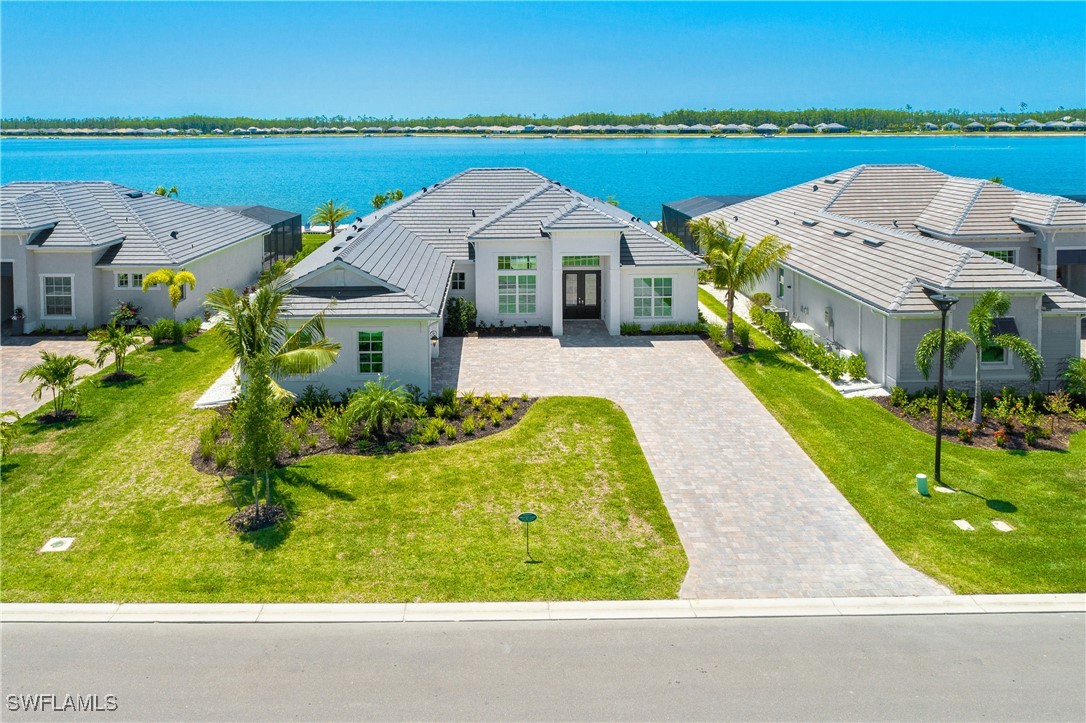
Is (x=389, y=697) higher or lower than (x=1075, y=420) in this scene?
lower

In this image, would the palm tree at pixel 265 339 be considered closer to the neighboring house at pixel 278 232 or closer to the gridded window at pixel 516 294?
the gridded window at pixel 516 294

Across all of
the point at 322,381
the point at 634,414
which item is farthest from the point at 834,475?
the point at 322,381

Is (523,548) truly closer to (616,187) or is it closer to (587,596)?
(587,596)

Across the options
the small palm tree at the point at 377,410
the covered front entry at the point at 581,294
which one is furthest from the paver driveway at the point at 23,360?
the covered front entry at the point at 581,294

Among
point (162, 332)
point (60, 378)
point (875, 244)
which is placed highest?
point (875, 244)

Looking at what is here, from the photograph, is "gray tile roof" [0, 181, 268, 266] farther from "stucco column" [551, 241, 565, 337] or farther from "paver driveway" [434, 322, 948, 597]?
"stucco column" [551, 241, 565, 337]

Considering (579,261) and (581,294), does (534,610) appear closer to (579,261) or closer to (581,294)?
(579,261)

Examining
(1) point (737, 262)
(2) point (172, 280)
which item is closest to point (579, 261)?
(1) point (737, 262)

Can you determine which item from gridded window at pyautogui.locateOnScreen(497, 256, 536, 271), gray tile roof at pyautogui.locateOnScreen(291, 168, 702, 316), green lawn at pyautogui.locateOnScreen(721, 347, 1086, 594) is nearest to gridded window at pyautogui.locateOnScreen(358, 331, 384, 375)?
gray tile roof at pyautogui.locateOnScreen(291, 168, 702, 316)
